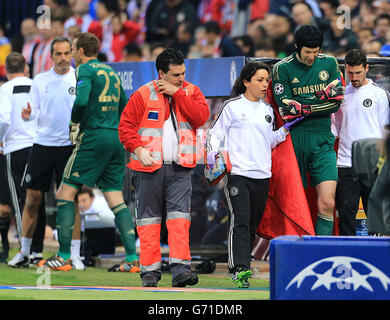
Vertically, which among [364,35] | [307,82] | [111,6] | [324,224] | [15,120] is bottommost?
[324,224]

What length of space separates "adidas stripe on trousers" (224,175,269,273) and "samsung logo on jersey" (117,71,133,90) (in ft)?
9.73

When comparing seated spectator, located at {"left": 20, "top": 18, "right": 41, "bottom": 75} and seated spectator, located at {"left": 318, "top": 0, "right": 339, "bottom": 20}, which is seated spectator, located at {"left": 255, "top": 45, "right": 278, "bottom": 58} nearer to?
seated spectator, located at {"left": 318, "top": 0, "right": 339, "bottom": 20}

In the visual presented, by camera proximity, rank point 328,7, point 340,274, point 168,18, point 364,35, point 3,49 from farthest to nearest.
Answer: point 3,49 < point 168,18 < point 328,7 < point 364,35 < point 340,274

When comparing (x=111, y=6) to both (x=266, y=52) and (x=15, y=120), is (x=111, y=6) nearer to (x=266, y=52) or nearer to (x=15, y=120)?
(x=266, y=52)

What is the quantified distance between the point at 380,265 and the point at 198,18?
1230 centimetres

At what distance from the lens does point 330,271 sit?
21.9ft

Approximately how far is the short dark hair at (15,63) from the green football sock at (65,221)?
2.11m

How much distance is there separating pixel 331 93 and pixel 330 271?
2.90m

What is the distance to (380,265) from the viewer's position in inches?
261

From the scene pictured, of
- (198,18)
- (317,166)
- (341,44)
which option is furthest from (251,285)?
(198,18)

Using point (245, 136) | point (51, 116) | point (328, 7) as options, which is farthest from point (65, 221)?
point (328, 7)

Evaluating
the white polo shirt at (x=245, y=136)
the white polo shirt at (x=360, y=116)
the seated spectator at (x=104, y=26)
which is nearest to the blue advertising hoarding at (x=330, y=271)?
the white polo shirt at (x=245, y=136)

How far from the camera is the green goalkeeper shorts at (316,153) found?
9320 mm

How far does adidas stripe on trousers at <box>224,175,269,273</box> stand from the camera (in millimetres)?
8914
